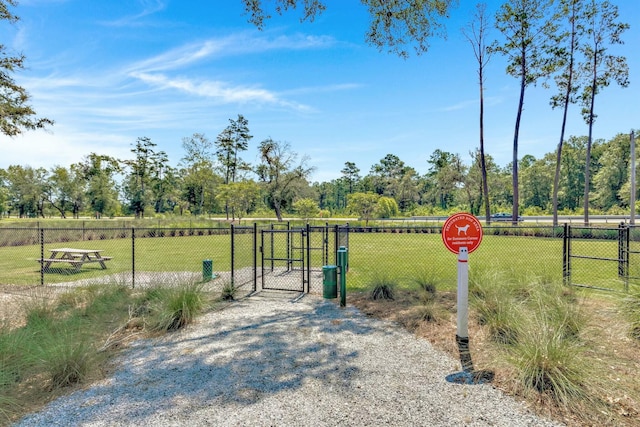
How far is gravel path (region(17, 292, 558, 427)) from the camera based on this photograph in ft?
9.62

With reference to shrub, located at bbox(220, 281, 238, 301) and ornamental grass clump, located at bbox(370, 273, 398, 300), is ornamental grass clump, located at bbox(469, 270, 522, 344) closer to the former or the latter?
ornamental grass clump, located at bbox(370, 273, 398, 300)

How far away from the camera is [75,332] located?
4.52m

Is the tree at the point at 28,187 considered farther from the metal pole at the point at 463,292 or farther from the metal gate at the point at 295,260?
the metal pole at the point at 463,292

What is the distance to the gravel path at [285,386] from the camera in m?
2.93

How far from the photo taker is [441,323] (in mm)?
5168

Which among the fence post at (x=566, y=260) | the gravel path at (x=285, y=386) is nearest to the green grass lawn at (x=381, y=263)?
the fence post at (x=566, y=260)

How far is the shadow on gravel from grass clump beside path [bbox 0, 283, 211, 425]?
318 mm

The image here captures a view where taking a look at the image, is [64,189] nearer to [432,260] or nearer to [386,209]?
[386,209]

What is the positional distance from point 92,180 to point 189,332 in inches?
2016

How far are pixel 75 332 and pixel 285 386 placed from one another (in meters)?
3.00

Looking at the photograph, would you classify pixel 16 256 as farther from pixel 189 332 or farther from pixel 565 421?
pixel 565 421

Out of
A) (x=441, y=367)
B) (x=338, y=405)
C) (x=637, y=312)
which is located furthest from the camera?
(x=637, y=312)

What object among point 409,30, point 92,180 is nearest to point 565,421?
point 409,30

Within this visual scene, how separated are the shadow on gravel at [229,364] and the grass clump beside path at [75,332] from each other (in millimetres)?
318
